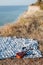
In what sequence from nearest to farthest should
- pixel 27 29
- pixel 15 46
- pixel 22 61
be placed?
pixel 22 61, pixel 15 46, pixel 27 29

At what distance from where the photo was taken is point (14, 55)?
29.0ft

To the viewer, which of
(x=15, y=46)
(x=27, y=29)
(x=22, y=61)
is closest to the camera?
(x=22, y=61)

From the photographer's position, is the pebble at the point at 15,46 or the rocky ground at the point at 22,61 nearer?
the rocky ground at the point at 22,61

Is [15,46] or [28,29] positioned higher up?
[15,46]

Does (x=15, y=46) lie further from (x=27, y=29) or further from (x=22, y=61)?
(x=27, y=29)

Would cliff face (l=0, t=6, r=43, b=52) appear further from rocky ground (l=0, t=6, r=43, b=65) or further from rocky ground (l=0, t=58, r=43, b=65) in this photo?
rocky ground (l=0, t=58, r=43, b=65)

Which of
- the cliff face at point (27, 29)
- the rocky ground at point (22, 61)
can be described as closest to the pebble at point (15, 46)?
the rocky ground at point (22, 61)

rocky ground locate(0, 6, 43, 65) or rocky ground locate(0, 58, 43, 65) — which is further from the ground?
rocky ground locate(0, 58, 43, 65)

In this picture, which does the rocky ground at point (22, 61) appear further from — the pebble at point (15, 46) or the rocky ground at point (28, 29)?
the rocky ground at point (28, 29)

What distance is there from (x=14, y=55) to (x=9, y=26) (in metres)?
3.79

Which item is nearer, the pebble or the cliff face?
the pebble

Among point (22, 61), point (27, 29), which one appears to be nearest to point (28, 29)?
point (27, 29)

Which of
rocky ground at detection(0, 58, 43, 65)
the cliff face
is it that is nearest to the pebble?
rocky ground at detection(0, 58, 43, 65)

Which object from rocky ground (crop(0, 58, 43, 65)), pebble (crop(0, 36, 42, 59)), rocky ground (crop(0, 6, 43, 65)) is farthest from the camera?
rocky ground (crop(0, 6, 43, 65))
